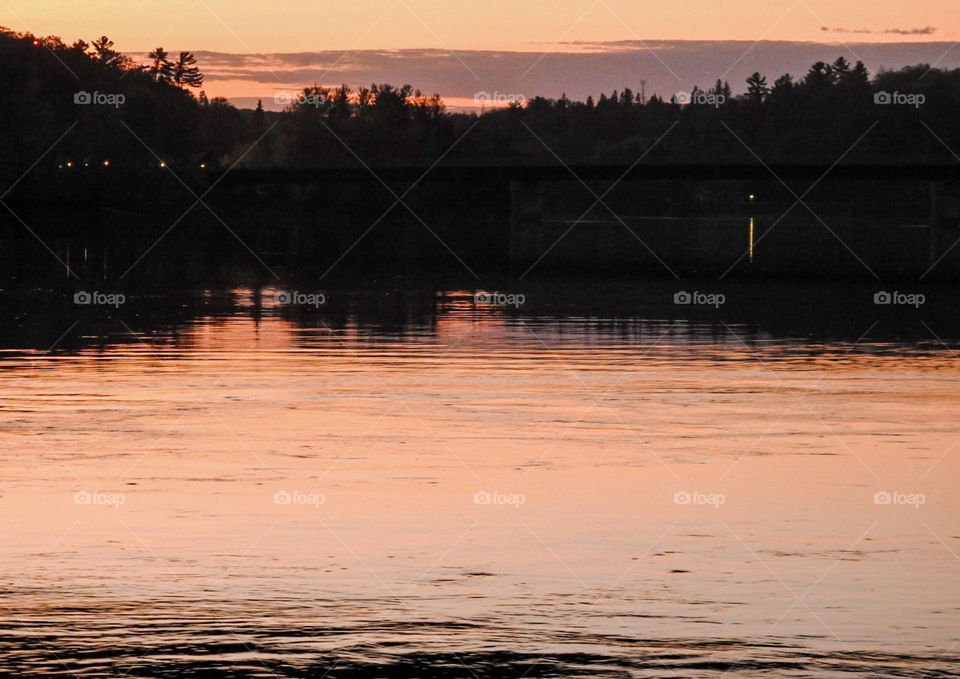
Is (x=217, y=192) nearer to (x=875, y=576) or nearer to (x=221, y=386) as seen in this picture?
(x=221, y=386)

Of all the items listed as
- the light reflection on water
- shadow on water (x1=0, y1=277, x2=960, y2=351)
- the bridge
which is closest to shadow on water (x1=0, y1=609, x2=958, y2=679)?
the light reflection on water

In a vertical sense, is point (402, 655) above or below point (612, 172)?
below

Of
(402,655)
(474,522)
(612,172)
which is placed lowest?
(402,655)

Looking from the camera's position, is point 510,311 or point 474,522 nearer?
point 474,522

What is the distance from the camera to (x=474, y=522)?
51.2 feet

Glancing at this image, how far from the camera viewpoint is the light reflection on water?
11586 millimetres

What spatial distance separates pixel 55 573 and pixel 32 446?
6.81 m

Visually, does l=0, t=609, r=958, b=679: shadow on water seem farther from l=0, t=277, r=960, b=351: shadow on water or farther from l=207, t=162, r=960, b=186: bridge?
l=207, t=162, r=960, b=186: bridge

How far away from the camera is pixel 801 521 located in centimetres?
1593

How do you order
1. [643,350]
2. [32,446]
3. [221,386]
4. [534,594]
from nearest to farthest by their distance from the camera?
1. [534,594]
2. [32,446]
3. [221,386]
4. [643,350]

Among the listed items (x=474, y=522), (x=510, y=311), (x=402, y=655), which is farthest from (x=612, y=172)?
(x=402, y=655)

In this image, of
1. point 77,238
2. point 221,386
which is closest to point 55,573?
point 221,386

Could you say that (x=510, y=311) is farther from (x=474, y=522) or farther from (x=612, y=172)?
(x=612, y=172)

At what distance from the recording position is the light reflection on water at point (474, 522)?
11.6m
